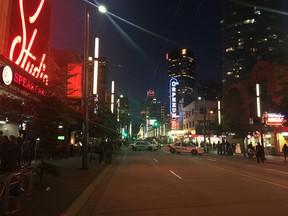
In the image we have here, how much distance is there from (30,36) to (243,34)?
129 metres

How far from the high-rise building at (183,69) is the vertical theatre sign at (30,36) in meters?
104

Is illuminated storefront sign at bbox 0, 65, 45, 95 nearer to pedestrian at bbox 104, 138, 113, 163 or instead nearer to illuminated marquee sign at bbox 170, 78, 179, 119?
pedestrian at bbox 104, 138, 113, 163

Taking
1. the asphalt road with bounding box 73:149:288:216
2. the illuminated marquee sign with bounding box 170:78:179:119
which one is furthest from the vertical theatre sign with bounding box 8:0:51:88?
the illuminated marquee sign with bounding box 170:78:179:119

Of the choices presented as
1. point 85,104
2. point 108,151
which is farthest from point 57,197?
point 108,151

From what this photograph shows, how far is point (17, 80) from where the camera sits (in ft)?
52.6

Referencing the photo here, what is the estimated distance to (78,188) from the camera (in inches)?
505

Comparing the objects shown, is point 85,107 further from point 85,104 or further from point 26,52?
point 26,52

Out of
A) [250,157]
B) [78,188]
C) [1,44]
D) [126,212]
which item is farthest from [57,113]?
[250,157]

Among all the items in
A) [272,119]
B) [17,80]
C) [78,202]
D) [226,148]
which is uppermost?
[272,119]

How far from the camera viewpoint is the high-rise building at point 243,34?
12950cm

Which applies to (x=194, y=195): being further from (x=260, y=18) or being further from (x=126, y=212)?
(x=260, y=18)

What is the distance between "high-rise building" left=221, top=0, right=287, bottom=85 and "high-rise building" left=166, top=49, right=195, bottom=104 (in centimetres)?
1498

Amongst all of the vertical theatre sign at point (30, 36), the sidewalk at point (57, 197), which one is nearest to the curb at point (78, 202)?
the sidewalk at point (57, 197)

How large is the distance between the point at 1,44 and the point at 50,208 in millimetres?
9073
